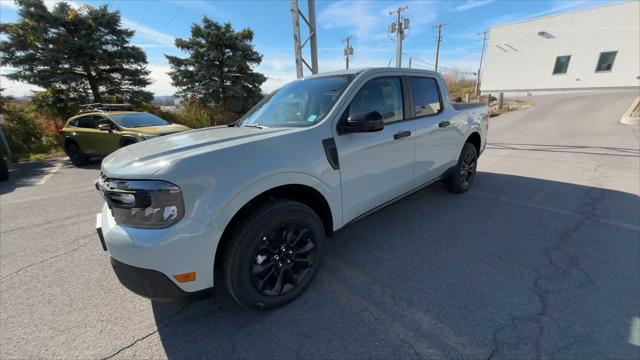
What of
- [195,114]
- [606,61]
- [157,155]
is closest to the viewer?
[157,155]

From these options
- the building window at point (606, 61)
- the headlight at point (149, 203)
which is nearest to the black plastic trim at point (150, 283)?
the headlight at point (149, 203)

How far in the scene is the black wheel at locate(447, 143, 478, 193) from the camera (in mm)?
4242

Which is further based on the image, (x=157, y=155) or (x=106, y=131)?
(x=106, y=131)

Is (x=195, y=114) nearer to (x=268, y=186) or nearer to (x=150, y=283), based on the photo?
(x=268, y=186)

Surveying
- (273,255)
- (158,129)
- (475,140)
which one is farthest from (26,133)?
(475,140)

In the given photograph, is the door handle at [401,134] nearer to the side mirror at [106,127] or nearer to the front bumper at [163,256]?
the front bumper at [163,256]

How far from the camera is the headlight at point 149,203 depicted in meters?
1.59

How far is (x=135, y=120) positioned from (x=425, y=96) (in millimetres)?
7962

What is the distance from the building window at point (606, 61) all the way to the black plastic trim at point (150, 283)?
34.5 m

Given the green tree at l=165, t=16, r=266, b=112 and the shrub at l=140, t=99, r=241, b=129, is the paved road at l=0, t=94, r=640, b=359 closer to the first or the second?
the shrub at l=140, t=99, r=241, b=129

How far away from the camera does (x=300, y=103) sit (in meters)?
2.83

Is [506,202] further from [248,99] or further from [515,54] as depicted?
[515,54]

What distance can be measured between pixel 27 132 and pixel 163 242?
16455 millimetres

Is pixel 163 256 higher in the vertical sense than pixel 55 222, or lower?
higher
